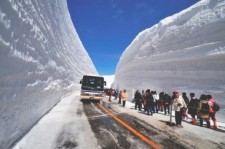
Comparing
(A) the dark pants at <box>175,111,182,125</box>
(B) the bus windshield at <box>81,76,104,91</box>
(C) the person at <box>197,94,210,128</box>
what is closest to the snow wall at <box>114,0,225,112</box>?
(C) the person at <box>197,94,210,128</box>

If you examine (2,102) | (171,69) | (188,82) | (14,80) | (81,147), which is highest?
(171,69)

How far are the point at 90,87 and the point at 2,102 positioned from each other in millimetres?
11913

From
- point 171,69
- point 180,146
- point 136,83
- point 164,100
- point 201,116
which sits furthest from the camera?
point 136,83

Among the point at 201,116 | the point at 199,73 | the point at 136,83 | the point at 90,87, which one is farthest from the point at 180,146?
the point at 136,83

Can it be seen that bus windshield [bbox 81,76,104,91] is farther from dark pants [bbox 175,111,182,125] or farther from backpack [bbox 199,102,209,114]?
backpack [bbox 199,102,209,114]

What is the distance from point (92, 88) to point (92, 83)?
1.94ft

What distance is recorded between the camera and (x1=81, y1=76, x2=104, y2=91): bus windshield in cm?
1498

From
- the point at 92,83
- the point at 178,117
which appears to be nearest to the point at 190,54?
the point at 178,117

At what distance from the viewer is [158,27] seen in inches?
823

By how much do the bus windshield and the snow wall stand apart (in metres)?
6.49

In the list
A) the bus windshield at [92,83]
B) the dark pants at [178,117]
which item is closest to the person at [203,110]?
the dark pants at [178,117]

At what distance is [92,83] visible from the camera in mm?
15297

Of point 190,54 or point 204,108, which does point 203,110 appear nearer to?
point 204,108

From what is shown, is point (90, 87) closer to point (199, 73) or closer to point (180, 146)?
point (199, 73)
